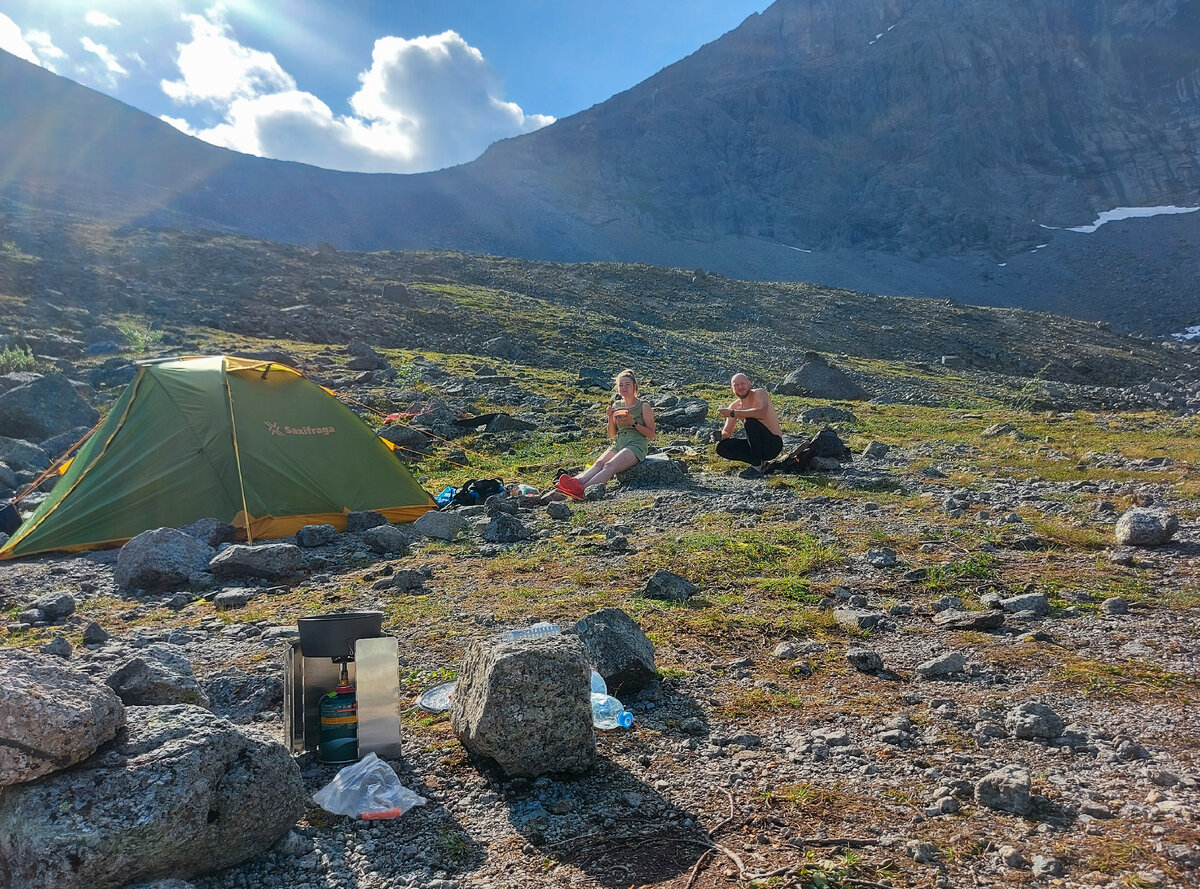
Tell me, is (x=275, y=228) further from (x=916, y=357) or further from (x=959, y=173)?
(x=959, y=173)

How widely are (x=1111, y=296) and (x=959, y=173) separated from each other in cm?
6142

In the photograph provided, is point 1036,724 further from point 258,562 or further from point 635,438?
point 635,438

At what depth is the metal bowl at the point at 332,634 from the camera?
421cm

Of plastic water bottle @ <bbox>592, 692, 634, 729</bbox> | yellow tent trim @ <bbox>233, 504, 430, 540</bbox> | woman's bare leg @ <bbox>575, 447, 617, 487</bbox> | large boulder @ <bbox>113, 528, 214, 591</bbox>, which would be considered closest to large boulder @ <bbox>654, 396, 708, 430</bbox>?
woman's bare leg @ <bbox>575, 447, 617, 487</bbox>

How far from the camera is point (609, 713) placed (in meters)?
4.59

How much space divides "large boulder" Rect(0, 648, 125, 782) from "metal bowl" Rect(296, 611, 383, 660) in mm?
1149

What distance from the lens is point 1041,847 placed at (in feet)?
10.4

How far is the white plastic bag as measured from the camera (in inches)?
146

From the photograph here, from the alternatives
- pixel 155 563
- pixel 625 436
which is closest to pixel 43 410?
pixel 155 563

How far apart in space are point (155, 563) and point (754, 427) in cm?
890

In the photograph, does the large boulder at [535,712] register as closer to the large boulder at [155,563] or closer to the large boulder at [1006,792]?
the large boulder at [1006,792]

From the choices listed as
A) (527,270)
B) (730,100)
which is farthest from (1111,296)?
(730,100)

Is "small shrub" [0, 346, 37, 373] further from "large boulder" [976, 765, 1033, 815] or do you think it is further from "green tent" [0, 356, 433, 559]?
"large boulder" [976, 765, 1033, 815]

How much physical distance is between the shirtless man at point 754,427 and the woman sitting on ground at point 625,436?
1493 millimetres
